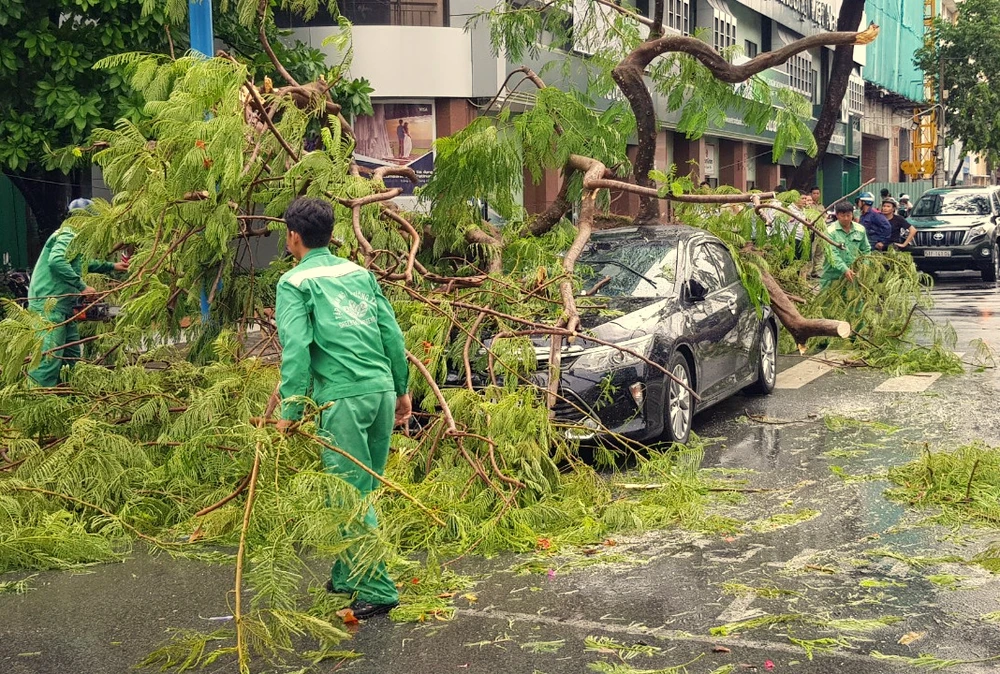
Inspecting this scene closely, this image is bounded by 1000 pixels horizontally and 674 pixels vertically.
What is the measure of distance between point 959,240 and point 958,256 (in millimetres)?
353

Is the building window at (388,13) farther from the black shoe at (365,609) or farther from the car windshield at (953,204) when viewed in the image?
the black shoe at (365,609)

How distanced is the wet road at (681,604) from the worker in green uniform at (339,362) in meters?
0.29

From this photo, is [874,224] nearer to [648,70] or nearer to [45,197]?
[648,70]

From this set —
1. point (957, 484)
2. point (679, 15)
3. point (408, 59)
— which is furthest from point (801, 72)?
point (957, 484)

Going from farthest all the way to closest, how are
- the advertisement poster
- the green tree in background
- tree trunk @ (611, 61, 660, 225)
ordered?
the advertisement poster
the green tree in background
tree trunk @ (611, 61, 660, 225)

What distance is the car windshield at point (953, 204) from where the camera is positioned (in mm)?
28156

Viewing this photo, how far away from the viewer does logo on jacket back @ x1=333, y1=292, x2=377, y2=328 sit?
5.64 meters

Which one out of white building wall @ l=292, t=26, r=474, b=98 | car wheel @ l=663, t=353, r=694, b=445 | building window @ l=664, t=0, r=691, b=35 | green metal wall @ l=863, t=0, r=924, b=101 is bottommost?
car wheel @ l=663, t=353, r=694, b=445

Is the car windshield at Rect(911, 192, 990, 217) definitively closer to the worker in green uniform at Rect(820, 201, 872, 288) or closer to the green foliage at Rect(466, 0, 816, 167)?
the worker in green uniform at Rect(820, 201, 872, 288)

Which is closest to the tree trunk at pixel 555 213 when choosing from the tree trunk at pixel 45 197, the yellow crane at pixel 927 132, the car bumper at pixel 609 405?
the car bumper at pixel 609 405

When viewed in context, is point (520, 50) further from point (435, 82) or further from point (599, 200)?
point (435, 82)

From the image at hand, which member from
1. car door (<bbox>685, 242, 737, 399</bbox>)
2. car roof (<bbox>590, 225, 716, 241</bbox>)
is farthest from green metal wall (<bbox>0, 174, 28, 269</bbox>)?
car door (<bbox>685, 242, 737, 399</bbox>)

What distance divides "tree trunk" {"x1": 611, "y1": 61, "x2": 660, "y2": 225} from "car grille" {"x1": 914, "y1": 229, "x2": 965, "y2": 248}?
624 inches

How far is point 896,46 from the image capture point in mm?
58062
